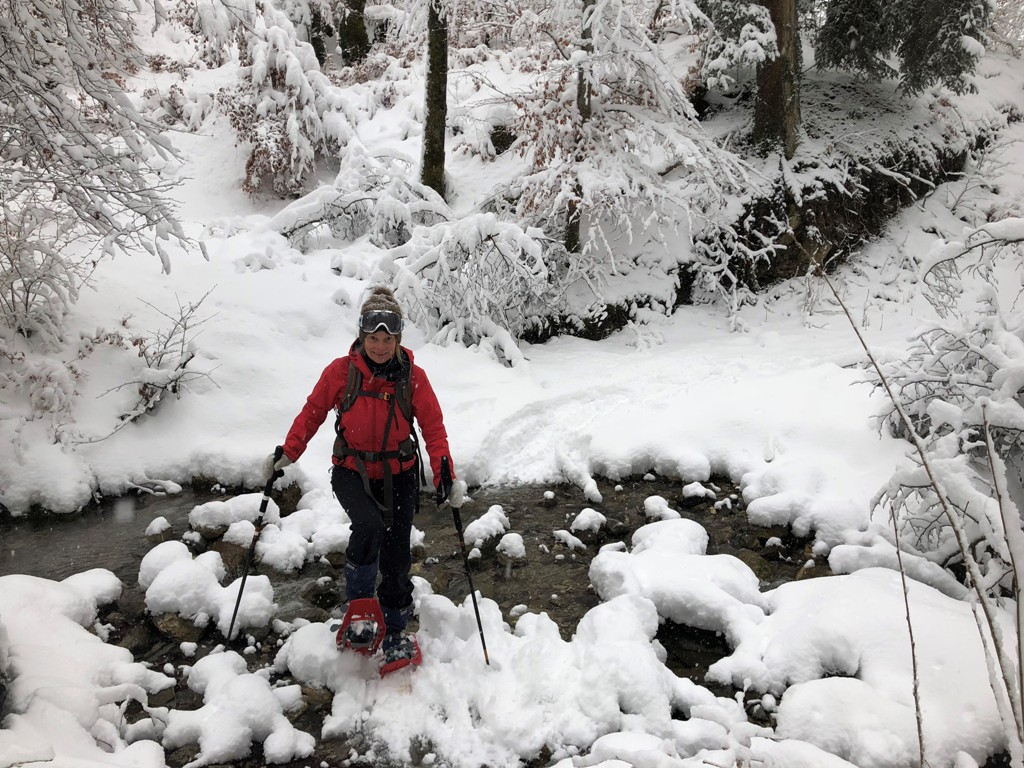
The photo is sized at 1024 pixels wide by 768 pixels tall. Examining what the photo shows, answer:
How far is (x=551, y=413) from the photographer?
7.64m

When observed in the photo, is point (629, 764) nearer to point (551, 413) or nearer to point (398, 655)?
point (398, 655)

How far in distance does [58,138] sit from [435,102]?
603 centimetres

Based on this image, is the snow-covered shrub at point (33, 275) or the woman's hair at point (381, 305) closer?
the woman's hair at point (381, 305)

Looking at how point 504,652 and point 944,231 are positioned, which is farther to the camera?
point 944,231

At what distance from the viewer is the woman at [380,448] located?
398 centimetres

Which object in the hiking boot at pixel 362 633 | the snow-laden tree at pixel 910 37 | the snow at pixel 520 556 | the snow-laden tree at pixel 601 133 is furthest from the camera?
the snow-laden tree at pixel 910 37

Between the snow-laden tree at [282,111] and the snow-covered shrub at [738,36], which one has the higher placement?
the snow-covered shrub at [738,36]

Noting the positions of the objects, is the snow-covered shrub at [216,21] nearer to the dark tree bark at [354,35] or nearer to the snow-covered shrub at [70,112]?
the snow-covered shrub at [70,112]

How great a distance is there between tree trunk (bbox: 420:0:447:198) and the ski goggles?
7496 mm

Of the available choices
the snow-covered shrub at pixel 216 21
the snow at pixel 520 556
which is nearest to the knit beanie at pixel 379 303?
the snow at pixel 520 556

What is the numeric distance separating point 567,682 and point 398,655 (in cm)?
106

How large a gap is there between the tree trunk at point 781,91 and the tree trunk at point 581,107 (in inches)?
139

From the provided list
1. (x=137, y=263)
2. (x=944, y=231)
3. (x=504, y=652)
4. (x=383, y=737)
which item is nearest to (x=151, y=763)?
(x=383, y=737)

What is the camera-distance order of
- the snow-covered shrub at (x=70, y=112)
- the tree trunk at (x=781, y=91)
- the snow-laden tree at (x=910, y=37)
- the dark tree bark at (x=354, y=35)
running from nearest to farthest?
the snow-covered shrub at (x=70, y=112)
the tree trunk at (x=781, y=91)
the snow-laden tree at (x=910, y=37)
the dark tree bark at (x=354, y=35)
